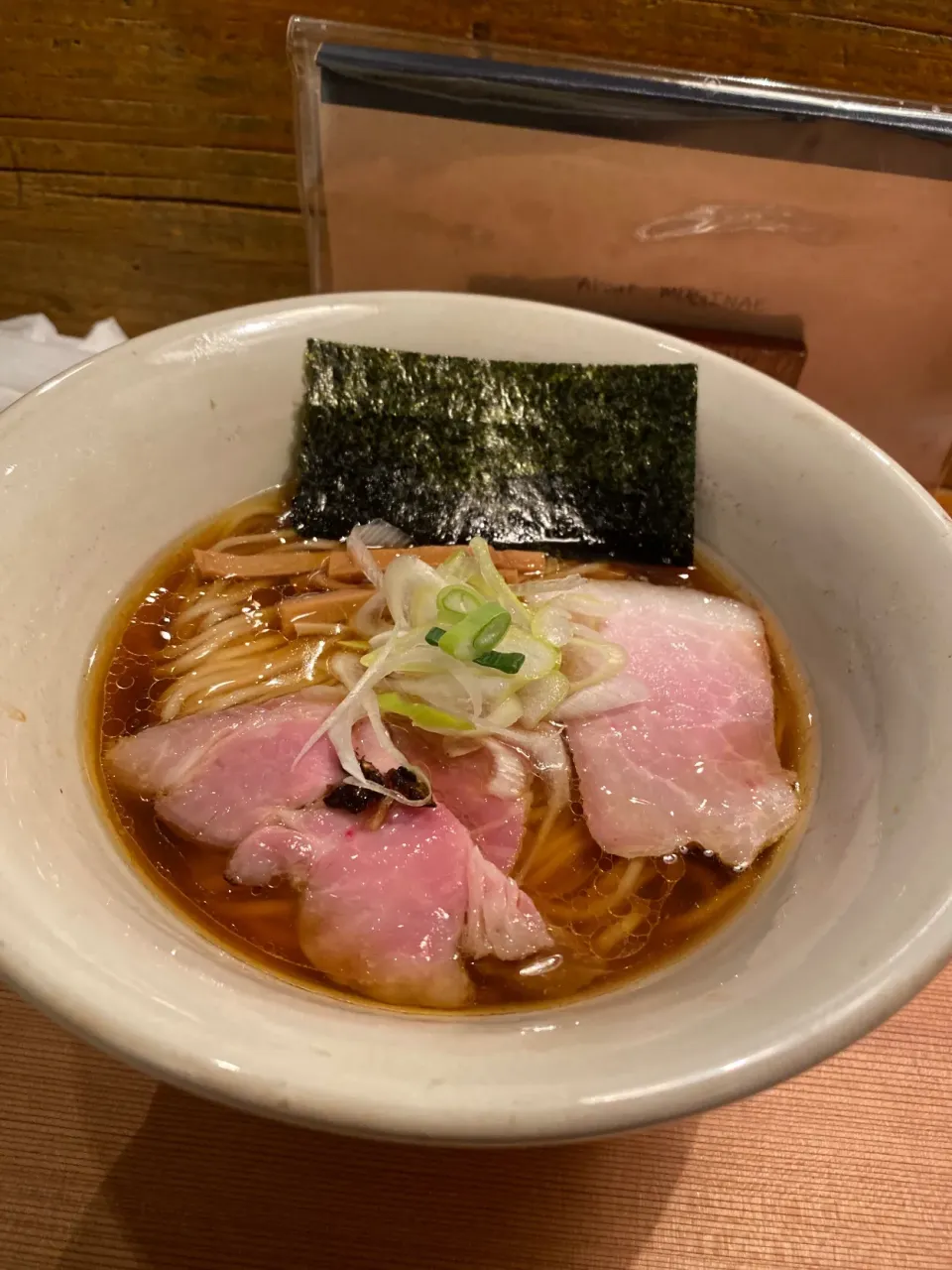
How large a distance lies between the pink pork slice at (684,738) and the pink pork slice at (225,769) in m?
0.37

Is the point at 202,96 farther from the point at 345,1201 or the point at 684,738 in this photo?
the point at 345,1201

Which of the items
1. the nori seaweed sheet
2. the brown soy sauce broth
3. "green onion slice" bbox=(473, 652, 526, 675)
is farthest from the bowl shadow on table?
the nori seaweed sheet

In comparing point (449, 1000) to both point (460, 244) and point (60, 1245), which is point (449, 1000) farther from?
point (460, 244)

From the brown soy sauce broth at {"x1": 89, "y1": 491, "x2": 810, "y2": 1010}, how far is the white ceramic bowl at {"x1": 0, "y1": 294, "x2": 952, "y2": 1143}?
0.16ft

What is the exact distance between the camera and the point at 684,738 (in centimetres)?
129

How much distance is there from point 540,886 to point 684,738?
0.29 m

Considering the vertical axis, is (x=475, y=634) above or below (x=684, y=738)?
above

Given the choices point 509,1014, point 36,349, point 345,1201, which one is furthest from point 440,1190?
point 36,349

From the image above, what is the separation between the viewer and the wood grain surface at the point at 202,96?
147cm

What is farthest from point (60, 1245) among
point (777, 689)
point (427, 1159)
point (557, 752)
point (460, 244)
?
point (460, 244)

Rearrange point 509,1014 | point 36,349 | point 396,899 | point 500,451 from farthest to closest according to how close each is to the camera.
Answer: point 36,349 < point 500,451 < point 396,899 < point 509,1014

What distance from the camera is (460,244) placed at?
1604 millimetres

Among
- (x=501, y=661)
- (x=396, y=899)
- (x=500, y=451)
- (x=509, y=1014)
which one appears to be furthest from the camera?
(x=500, y=451)

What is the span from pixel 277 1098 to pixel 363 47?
1.39 m
